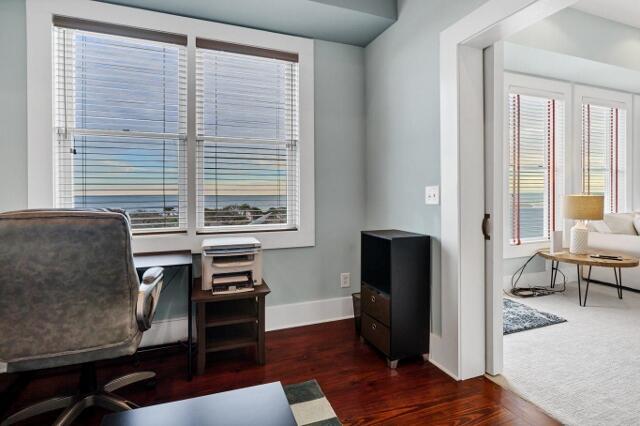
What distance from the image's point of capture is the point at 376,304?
2264mm

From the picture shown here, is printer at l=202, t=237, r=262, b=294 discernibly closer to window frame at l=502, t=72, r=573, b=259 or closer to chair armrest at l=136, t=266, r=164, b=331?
chair armrest at l=136, t=266, r=164, b=331

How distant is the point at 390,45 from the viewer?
2.61 metres

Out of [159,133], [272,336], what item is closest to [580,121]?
[272,336]

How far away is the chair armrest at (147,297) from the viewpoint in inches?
58.7

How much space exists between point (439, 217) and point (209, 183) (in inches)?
67.1

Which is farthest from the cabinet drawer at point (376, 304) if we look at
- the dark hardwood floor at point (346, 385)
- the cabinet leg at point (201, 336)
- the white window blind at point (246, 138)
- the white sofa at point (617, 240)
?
the white sofa at point (617, 240)

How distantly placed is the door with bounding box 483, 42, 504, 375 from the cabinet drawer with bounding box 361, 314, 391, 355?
0.60 metres

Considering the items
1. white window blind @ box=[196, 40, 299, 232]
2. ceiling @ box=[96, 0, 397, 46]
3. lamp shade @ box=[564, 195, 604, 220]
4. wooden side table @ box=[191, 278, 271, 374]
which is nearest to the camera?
wooden side table @ box=[191, 278, 271, 374]

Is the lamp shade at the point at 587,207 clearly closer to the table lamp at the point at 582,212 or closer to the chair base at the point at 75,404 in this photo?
the table lamp at the point at 582,212

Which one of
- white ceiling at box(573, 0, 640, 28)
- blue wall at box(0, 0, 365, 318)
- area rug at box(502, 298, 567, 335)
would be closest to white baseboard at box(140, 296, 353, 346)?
blue wall at box(0, 0, 365, 318)

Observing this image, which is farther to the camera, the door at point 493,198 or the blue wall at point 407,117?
the blue wall at point 407,117

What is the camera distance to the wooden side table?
205cm

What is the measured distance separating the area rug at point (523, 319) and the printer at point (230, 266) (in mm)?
2011

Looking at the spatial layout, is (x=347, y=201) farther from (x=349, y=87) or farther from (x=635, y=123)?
(x=635, y=123)
